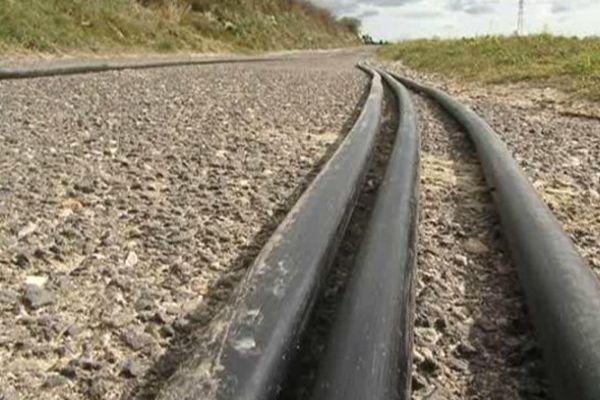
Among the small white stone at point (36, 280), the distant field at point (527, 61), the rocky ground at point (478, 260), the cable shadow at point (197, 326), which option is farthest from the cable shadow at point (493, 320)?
the distant field at point (527, 61)

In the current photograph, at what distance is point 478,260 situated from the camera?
5.71ft

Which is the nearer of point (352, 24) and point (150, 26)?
point (150, 26)

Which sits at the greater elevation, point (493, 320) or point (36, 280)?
point (36, 280)

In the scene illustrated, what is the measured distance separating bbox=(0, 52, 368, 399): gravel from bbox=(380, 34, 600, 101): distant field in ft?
12.5

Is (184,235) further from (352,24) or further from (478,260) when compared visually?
(352,24)

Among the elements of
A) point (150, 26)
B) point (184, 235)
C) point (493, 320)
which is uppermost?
point (150, 26)

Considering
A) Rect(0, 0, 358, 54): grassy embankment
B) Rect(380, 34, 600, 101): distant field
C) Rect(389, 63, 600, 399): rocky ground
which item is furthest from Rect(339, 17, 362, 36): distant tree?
Rect(389, 63, 600, 399): rocky ground

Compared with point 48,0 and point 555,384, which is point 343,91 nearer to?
point 555,384

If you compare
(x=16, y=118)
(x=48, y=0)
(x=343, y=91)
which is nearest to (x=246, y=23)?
(x=48, y=0)

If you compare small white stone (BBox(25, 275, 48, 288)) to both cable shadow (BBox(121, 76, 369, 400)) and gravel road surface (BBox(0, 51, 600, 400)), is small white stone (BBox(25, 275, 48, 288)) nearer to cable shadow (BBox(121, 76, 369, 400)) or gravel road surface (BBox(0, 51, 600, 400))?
gravel road surface (BBox(0, 51, 600, 400))

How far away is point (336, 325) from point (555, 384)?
1.17 feet

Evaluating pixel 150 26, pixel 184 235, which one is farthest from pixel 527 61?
pixel 184 235

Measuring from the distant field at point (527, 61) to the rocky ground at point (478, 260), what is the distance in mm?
2808

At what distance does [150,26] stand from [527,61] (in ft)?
26.3
